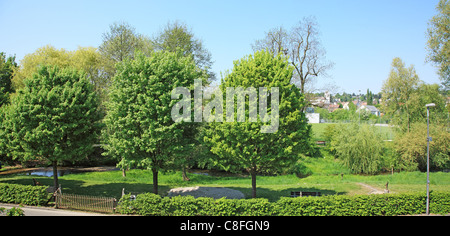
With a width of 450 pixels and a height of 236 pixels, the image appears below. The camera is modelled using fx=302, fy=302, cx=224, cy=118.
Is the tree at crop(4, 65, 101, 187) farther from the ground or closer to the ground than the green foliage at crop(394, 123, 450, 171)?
farther from the ground

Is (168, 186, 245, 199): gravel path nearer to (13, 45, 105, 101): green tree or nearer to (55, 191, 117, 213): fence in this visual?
(55, 191, 117, 213): fence

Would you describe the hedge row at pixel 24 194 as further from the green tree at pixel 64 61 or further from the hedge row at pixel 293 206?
the green tree at pixel 64 61

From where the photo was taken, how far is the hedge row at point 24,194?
2091 centimetres

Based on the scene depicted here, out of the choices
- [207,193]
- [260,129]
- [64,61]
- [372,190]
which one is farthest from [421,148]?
[64,61]

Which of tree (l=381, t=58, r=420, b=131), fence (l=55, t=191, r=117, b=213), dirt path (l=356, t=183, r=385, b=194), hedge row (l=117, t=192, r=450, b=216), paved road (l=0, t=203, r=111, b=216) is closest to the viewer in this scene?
hedge row (l=117, t=192, r=450, b=216)

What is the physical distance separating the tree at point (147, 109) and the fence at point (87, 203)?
321cm

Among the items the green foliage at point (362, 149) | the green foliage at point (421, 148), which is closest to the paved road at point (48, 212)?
the green foliage at point (362, 149)

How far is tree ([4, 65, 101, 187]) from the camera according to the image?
2142cm

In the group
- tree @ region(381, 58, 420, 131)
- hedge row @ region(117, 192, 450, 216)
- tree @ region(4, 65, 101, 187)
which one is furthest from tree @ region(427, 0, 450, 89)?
tree @ region(4, 65, 101, 187)

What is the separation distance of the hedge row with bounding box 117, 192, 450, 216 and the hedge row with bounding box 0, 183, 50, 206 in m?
6.11

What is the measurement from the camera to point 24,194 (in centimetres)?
2103

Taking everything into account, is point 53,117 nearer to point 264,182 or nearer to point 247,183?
point 247,183

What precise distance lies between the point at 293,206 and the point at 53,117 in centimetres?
1729

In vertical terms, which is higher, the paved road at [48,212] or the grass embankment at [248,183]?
the paved road at [48,212]
